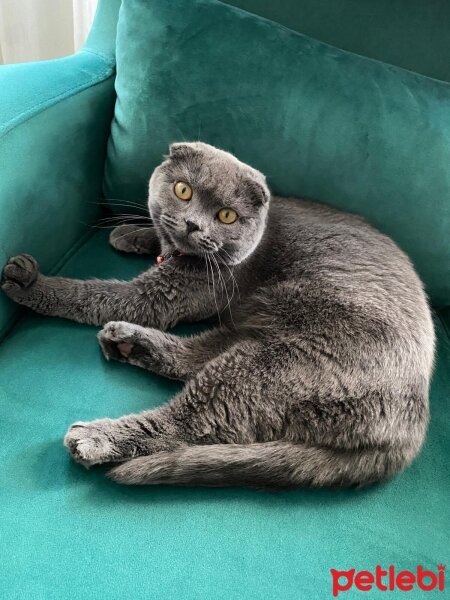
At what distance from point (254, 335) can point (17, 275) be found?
49 centimetres

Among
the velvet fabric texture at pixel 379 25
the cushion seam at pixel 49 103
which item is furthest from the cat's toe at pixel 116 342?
the velvet fabric texture at pixel 379 25

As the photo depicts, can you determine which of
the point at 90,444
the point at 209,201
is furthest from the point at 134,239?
the point at 90,444

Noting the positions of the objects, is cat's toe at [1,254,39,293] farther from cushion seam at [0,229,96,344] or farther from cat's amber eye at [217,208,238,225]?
cat's amber eye at [217,208,238,225]

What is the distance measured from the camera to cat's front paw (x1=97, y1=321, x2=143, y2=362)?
1.02 m

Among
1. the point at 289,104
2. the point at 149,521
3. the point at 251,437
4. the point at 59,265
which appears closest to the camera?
the point at 149,521

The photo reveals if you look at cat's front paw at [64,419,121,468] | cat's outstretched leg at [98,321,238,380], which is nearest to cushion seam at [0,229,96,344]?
cat's outstretched leg at [98,321,238,380]

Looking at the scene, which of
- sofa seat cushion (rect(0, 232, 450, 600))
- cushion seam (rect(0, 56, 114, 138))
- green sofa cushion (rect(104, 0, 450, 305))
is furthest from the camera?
green sofa cushion (rect(104, 0, 450, 305))

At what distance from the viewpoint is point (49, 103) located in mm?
1106

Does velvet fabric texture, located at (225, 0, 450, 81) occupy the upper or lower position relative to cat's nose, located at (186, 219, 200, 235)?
upper

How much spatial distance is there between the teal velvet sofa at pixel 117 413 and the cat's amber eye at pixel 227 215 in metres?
0.25

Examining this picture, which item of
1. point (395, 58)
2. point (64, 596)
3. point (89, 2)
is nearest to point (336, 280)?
point (395, 58)

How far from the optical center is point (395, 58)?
1.28 metres

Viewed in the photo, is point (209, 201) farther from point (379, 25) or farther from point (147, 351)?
point (379, 25)

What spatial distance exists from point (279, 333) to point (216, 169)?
1.21 ft
